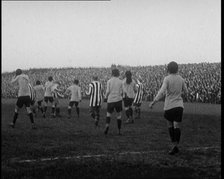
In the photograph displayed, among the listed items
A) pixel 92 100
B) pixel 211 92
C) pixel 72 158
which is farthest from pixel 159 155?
pixel 211 92

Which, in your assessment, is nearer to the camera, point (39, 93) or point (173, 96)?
point (173, 96)

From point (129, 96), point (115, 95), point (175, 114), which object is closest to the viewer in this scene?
point (175, 114)

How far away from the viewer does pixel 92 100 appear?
712 inches

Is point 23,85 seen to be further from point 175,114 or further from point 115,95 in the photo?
point 175,114

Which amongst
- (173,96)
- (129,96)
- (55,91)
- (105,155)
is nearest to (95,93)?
(129,96)

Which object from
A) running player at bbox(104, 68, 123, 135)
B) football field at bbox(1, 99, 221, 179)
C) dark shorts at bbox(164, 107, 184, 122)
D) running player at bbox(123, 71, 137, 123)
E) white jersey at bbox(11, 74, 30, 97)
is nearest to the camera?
football field at bbox(1, 99, 221, 179)

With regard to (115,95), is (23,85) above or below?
above

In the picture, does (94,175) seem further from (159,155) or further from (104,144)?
(104,144)

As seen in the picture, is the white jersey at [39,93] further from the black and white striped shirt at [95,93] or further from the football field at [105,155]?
the football field at [105,155]

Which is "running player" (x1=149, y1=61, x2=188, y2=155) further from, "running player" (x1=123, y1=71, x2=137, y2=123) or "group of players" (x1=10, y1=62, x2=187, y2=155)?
"running player" (x1=123, y1=71, x2=137, y2=123)

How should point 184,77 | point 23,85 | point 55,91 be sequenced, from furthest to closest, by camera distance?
point 184,77 → point 55,91 → point 23,85

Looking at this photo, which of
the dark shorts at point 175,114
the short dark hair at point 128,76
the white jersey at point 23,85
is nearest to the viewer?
the dark shorts at point 175,114

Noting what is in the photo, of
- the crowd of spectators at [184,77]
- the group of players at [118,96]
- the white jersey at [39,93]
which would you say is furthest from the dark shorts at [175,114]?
the crowd of spectators at [184,77]

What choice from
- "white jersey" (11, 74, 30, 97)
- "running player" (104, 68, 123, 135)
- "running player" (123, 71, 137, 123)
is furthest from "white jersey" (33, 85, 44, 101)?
"running player" (104, 68, 123, 135)
